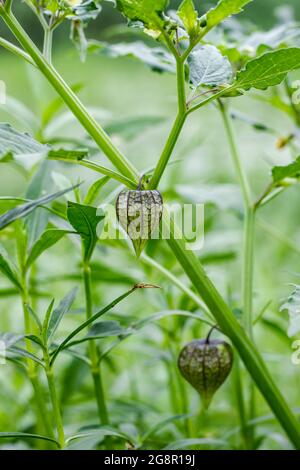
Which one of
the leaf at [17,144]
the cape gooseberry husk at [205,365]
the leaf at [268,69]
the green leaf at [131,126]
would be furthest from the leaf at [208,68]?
the green leaf at [131,126]

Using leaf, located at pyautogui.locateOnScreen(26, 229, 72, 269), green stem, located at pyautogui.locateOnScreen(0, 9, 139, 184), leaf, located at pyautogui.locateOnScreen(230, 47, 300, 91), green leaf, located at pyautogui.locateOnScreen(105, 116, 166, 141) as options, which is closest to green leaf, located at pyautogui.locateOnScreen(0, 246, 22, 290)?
leaf, located at pyautogui.locateOnScreen(26, 229, 72, 269)

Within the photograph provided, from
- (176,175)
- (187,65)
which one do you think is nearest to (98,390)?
(187,65)

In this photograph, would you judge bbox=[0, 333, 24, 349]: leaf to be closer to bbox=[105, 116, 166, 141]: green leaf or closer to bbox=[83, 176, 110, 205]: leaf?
bbox=[83, 176, 110, 205]: leaf

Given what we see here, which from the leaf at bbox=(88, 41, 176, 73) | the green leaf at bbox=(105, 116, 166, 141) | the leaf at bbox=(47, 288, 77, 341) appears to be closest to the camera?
the leaf at bbox=(47, 288, 77, 341)

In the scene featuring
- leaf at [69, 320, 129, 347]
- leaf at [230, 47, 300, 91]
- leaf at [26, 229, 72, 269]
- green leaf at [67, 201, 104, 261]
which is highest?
leaf at [230, 47, 300, 91]

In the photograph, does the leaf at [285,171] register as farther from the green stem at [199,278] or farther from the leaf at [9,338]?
the leaf at [9,338]

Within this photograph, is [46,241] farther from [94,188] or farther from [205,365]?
[205,365]
